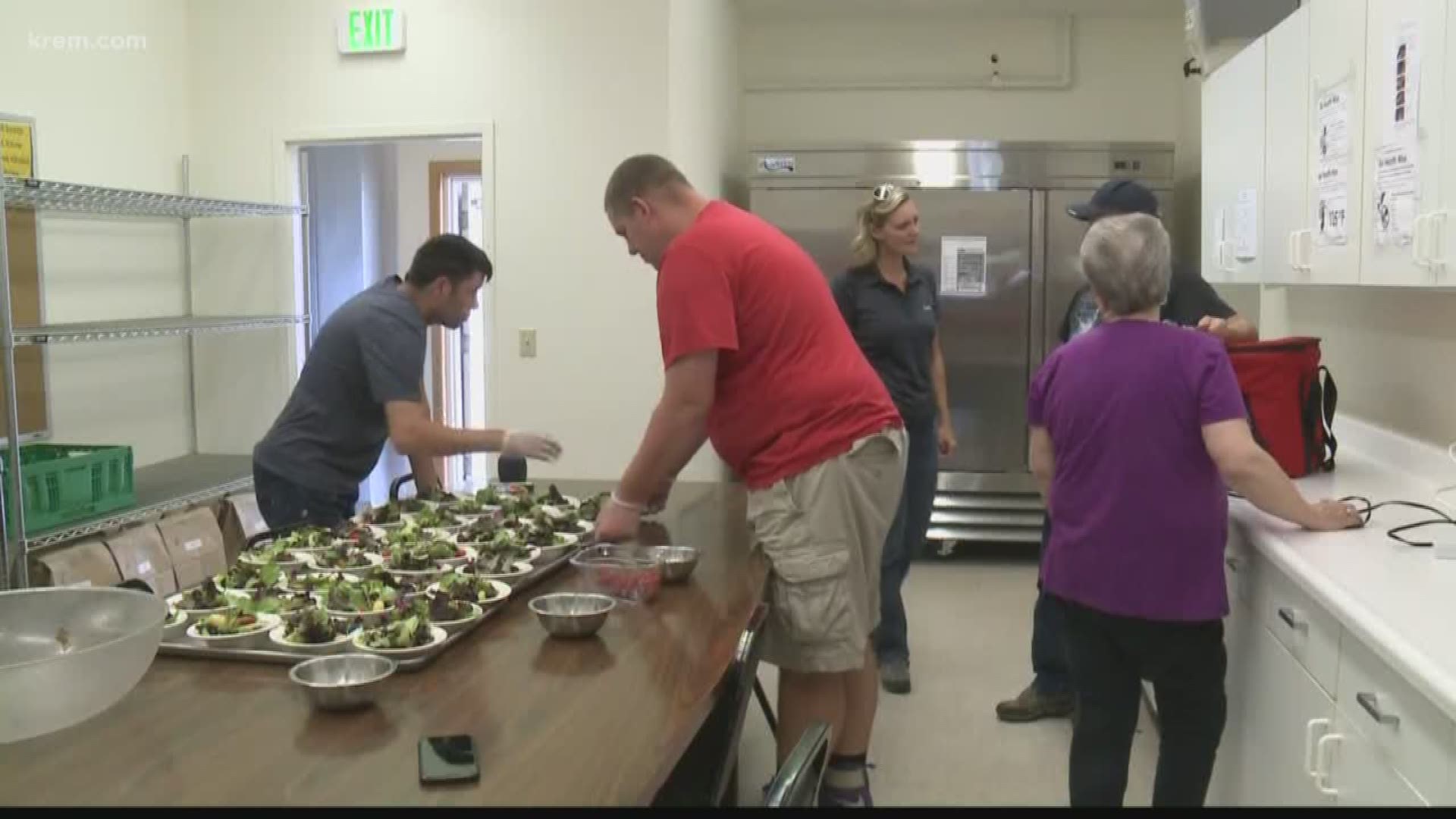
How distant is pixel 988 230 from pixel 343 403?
3133 mm

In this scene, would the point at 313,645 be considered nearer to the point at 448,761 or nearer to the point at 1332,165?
the point at 448,761

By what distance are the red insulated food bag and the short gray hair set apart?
1.89 feet

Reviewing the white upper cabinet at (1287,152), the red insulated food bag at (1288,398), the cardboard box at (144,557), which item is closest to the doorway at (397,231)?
the cardboard box at (144,557)

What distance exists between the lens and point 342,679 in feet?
5.08

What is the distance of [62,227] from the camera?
399 cm

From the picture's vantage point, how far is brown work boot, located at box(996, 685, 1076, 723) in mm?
3416

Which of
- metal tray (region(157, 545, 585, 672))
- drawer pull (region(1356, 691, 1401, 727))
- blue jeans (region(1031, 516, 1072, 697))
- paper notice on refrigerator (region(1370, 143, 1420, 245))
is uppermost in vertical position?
paper notice on refrigerator (region(1370, 143, 1420, 245))

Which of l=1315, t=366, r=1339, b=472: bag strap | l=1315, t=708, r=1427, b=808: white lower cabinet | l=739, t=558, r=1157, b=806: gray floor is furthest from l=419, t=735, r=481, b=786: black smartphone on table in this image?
l=1315, t=366, r=1339, b=472: bag strap

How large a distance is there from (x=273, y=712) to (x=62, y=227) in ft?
10.4

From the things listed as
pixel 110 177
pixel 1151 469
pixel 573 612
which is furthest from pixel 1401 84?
pixel 110 177

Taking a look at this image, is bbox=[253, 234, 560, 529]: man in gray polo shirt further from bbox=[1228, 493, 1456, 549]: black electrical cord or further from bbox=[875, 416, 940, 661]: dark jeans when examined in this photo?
bbox=[1228, 493, 1456, 549]: black electrical cord

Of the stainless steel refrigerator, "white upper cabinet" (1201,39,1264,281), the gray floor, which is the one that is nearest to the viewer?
the gray floor

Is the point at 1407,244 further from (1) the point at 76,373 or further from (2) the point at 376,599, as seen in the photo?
(1) the point at 76,373

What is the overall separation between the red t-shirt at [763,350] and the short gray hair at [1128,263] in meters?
0.51
